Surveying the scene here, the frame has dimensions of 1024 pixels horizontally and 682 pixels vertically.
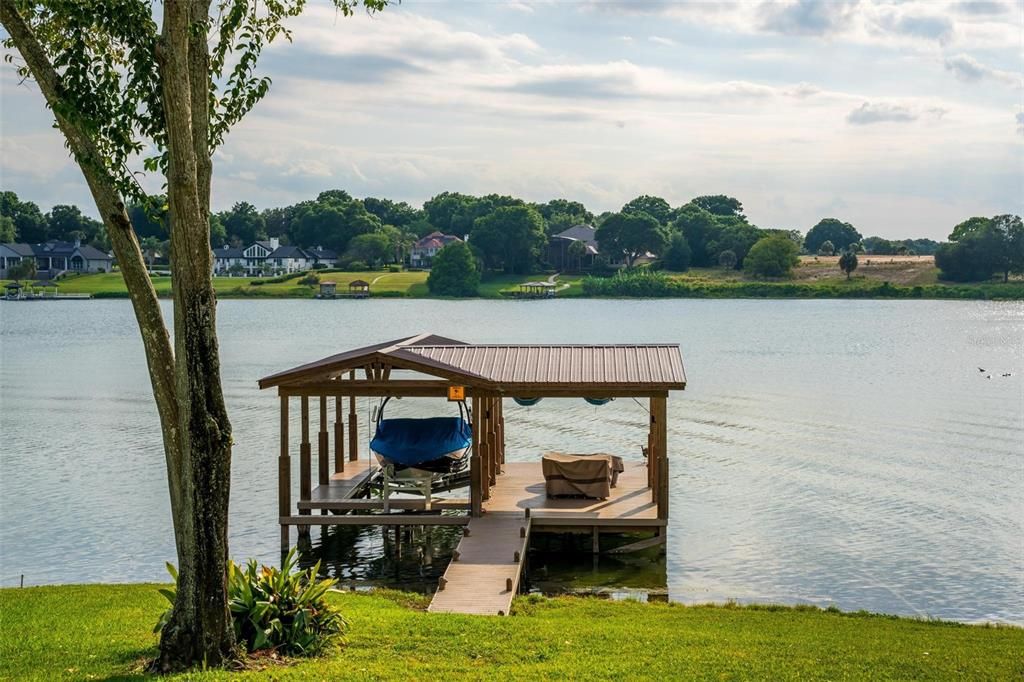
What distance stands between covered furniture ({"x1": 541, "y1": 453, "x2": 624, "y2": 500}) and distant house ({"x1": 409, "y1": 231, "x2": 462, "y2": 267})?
132187mm

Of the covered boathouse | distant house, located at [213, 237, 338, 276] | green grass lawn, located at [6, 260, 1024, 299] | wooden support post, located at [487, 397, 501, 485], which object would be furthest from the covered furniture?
distant house, located at [213, 237, 338, 276]

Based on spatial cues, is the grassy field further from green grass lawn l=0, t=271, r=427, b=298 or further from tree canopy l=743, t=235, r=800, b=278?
tree canopy l=743, t=235, r=800, b=278

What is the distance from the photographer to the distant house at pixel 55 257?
144 metres

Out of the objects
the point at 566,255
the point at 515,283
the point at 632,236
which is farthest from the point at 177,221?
the point at 566,255

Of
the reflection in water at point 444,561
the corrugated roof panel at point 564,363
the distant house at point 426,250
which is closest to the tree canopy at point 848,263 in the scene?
the distant house at point 426,250

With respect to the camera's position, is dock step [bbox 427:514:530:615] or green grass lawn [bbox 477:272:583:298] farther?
green grass lawn [bbox 477:272:583:298]

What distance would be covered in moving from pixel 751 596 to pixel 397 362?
6517 millimetres

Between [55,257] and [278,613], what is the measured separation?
150 m

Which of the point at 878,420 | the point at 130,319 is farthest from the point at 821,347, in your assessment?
the point at 130,319

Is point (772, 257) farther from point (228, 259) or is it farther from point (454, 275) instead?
point (228, 259)

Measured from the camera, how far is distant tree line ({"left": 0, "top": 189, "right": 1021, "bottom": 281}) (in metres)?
117

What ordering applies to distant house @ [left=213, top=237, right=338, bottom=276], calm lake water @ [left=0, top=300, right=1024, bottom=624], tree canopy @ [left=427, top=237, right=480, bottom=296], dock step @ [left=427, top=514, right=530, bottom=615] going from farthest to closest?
distant house @ [left=213, top=237, right=338, bottom=276] < tree canopy @ [left=427, top=237, right=480, bottom=296] < calm lake water @ [left=0, top=300, right=1024, bottom=624] < dock step @ [left=427, top=514, right=530, bottom=615]

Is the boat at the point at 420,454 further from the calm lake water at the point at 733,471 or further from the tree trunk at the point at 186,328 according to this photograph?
the tree trunk at the point at 186,328

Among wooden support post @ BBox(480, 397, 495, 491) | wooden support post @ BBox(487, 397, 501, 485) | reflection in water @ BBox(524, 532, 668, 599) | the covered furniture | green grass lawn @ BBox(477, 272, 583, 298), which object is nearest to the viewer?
reflection in water @ BBox(524, 532, 668, 599)
